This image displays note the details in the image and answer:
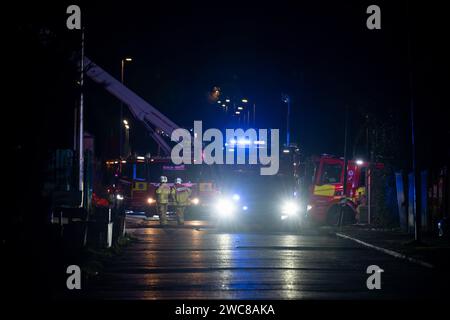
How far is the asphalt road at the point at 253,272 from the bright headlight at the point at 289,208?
558cm

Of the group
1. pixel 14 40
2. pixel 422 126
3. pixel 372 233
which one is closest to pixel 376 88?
pixel 422 126

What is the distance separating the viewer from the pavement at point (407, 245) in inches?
829

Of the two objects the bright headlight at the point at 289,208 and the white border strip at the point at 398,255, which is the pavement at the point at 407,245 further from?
the bright headlight at the point at 289,208

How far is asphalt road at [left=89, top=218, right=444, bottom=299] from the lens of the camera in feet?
49.9

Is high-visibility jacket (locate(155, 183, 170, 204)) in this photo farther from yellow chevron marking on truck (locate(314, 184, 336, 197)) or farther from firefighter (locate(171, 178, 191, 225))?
yellow chevron marking on truck (locate(314, 184, 336, 197))

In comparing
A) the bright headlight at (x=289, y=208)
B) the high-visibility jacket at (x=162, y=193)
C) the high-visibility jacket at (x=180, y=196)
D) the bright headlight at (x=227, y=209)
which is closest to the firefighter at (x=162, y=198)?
the high-visibility jacket at (x=162, y=193)

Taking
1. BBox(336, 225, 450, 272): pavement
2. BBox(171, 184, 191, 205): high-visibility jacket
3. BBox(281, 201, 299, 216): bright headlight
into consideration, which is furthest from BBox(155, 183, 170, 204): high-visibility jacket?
BBox(336, 225, 450, 272): pavement

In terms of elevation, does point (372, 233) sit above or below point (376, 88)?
below

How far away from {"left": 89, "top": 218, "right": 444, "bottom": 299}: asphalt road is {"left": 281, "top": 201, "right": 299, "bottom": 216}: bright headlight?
220 inches

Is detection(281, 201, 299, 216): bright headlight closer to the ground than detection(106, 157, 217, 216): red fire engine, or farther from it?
closer to the ground

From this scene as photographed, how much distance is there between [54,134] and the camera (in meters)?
16.5

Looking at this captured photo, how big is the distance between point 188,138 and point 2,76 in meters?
35.5

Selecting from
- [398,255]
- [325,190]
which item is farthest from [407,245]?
[325,190]

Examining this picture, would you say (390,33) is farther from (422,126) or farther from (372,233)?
(372,233)
